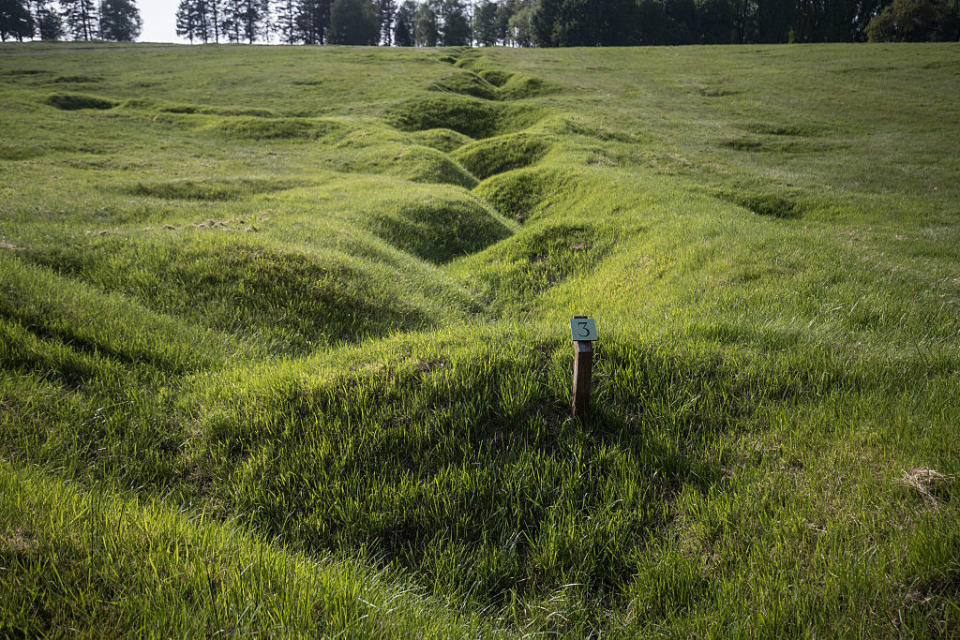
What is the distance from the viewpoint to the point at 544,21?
85.8m

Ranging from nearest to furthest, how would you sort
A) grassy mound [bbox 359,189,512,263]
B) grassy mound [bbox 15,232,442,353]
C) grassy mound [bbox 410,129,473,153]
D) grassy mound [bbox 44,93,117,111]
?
grassy mound [bbox 15,232,442,353] < grassy mound [bbox 359,189,512,263] < grassy mound [bbox 410,129,473,153] < grassy mound [bbox 44,93,117,111]

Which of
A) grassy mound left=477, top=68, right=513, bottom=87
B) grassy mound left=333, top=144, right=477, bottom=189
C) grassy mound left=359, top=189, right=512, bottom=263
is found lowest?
grassy mound left=359, top=189, right=512, bottom=263

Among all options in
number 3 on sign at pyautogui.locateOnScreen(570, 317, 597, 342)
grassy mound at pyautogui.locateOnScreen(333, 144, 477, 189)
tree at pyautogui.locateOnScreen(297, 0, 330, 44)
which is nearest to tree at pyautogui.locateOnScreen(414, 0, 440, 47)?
tree at pyautogui.locateOnScreen(297, 0, 330, 44)

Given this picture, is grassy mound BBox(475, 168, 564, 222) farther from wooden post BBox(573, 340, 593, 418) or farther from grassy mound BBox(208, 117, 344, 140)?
grassy mound BBox(208, 117, 344, 140)

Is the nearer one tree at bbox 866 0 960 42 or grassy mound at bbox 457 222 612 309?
grassy mound at bbox 457 222 612 309

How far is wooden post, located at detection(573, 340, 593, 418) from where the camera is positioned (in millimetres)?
3426

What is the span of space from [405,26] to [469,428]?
127835 mm

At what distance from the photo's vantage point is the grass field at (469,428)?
2.27 metres

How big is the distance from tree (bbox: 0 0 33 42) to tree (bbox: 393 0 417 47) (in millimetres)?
72143

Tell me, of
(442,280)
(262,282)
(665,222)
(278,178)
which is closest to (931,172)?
(665,222)

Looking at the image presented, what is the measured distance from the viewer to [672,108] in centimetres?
3431

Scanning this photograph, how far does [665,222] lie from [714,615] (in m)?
10.3

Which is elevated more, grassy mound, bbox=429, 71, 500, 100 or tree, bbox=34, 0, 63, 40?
tree, bbox=34, 0, 63, 40

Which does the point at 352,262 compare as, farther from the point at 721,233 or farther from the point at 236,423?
the point at 721,233
